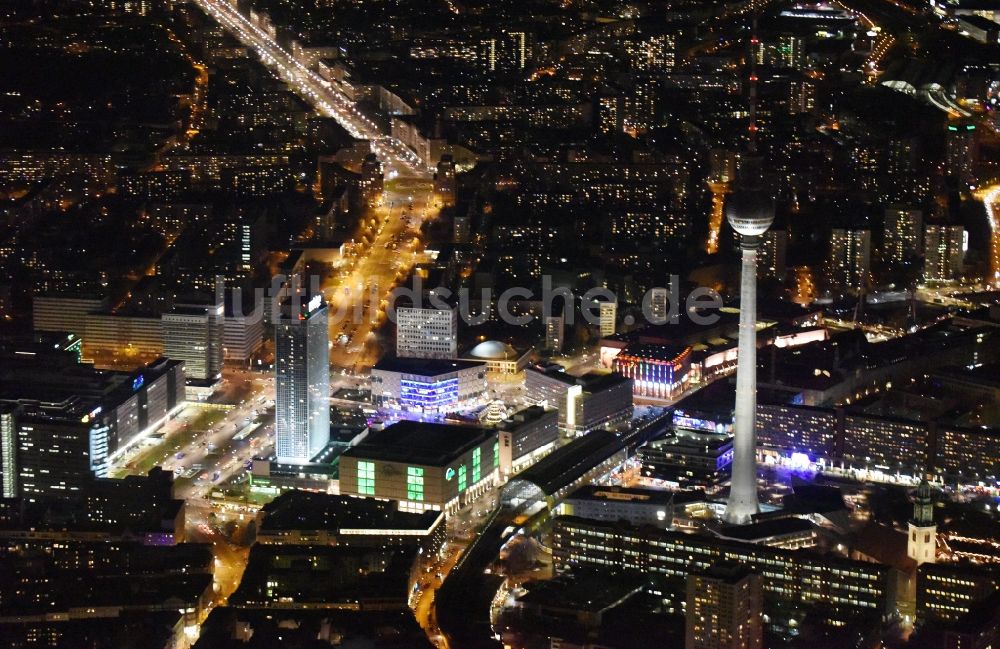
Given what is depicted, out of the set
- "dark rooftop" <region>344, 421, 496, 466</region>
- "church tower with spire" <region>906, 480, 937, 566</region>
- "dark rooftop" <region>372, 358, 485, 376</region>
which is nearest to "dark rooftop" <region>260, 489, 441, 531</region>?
"dark rooftop" <region>344, 421, 496, 466</region>

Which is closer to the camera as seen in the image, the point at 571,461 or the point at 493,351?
the point at 571,461

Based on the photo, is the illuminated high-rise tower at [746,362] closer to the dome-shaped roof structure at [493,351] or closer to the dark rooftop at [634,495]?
the dark rooftop at [634,495]

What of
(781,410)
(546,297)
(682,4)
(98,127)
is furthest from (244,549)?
(682,4)

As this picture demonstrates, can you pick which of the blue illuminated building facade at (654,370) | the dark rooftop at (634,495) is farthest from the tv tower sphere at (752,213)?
the blue illuminated building facade at (654,370)

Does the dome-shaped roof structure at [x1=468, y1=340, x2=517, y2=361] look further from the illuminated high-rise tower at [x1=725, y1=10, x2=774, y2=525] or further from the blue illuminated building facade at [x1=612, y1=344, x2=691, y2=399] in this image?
the illuminated high-rise tower at [x1=725, y1=10, x2=774, y2=525]

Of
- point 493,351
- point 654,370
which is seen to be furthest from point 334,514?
point 654,370

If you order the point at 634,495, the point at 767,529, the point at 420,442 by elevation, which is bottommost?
the point at 767,529

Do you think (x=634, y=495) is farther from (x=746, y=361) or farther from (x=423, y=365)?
(x=423, y=365)
